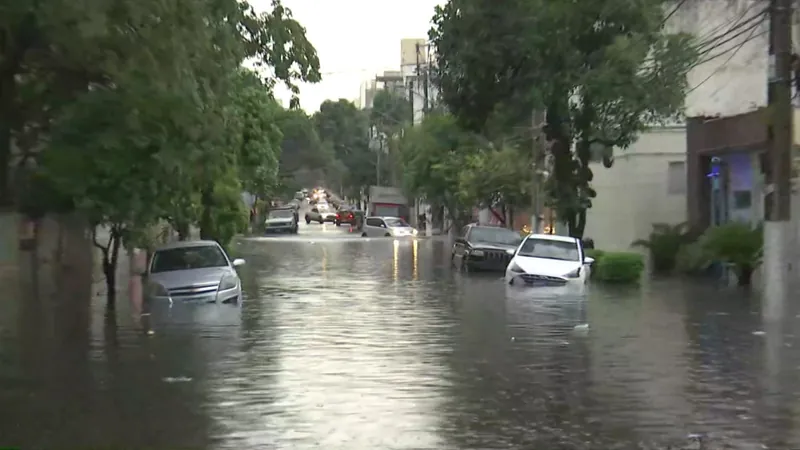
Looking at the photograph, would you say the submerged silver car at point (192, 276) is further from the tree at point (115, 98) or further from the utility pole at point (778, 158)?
the utility pole at point (778, 158)

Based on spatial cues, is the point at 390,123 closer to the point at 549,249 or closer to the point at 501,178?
the point at 501,178

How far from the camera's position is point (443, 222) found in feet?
289

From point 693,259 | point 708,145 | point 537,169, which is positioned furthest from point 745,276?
point 537,169

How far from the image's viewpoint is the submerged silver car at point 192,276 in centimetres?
2295

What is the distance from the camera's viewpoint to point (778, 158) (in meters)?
20.0

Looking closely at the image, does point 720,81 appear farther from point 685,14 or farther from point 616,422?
point 616,422

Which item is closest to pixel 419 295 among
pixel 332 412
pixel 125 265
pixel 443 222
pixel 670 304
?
pixel 670 304

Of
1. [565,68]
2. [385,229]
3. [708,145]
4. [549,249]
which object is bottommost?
[385,229]

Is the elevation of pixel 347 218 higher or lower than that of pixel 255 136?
lower

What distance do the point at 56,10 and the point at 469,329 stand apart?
27.5 feet

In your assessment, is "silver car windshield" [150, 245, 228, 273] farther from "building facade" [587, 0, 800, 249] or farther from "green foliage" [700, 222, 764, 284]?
"green foliage" [700, 222, 764, 284]

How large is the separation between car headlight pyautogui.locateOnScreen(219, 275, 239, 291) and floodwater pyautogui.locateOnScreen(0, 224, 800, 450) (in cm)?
67

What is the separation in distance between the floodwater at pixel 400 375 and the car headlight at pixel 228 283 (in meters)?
0.67

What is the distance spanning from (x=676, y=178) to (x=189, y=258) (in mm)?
23793
